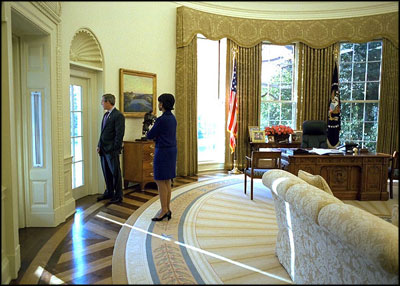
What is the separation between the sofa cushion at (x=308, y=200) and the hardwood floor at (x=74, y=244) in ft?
4.28

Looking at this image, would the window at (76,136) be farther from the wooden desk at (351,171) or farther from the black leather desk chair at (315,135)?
the black leather desk chair at (315,135)

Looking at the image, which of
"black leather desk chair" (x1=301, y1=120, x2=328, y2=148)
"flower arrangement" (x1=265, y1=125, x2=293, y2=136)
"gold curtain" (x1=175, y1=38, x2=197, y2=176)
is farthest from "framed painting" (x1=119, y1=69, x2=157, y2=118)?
"black leather desk chair" (x1=301, y1=120, x2=328, y2=148)

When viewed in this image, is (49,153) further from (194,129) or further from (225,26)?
(225,26)

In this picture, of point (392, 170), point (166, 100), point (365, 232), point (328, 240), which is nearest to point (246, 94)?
point (392, 170)

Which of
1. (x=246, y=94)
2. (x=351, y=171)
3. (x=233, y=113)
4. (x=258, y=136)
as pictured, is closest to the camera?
(x=351, y=171)

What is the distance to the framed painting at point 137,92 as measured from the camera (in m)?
5.57

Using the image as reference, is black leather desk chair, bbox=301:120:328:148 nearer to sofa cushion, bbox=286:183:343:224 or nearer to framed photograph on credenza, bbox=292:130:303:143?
framed photograph on credenza, bbox=292:130:303:143

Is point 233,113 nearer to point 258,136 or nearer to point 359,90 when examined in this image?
point 258,136

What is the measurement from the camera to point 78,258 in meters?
2.83

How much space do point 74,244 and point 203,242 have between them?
1265 mm

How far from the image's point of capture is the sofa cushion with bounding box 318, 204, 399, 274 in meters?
1.34

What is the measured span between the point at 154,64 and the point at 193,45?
1171mm

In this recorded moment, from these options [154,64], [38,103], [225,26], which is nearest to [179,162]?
[154,64]

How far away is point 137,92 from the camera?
5863 millimetres
